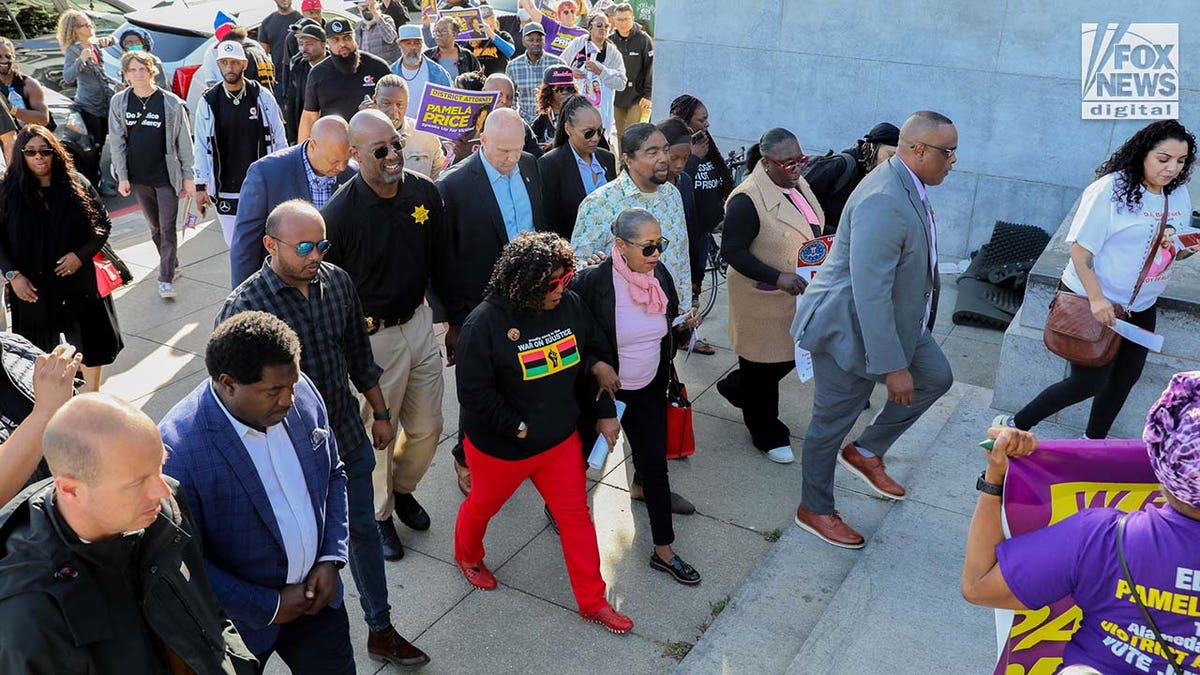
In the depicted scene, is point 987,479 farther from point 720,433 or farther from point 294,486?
point 720,433

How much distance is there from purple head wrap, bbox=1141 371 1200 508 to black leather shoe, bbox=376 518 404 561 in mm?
3587

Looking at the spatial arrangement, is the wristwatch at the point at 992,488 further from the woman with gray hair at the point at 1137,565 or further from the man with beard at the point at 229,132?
the man with beard at the point at 229,132

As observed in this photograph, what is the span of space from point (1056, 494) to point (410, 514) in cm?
335

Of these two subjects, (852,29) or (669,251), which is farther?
(852,29)

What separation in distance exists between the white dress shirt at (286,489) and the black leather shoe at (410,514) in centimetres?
205

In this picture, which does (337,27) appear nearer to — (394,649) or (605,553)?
(605,553)

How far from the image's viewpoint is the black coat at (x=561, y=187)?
6.23 metres

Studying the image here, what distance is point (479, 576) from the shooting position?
15.9 feet

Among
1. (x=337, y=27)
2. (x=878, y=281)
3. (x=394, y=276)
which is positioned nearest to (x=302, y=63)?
(x=337, y=27)

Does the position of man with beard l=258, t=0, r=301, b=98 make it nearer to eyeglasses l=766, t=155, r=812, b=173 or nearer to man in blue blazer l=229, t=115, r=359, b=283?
man in blue blazer l=229, t=115, r=359, b=283

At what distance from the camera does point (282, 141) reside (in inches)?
310

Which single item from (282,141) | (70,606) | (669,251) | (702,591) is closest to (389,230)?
(669,251)

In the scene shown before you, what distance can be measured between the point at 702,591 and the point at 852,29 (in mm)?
6210

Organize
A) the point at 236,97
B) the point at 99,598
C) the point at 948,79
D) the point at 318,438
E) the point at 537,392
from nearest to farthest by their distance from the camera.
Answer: the point at 99,598 → the point at 318,438 → the point at 537,392 → the point at 236,97 → the point at 948,79
